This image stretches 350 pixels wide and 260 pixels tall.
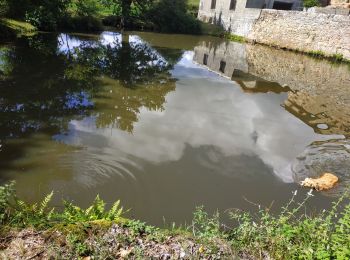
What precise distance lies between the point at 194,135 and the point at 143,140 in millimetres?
1264

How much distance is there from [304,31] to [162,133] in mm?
19858

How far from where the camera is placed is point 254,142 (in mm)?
7746

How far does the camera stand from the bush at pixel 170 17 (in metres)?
29.6

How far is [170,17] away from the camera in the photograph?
29.9m

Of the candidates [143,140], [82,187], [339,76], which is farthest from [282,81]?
[82,187]

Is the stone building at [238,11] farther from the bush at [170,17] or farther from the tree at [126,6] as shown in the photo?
the tree at [126,6]

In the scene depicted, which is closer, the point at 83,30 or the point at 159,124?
the point at 159,124

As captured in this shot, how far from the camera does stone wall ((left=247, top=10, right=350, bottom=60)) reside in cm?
2147

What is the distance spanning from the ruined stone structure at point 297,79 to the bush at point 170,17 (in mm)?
9015

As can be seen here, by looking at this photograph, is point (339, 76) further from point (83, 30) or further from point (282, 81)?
point (83, 30)

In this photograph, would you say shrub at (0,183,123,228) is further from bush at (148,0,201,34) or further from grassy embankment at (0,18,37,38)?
bush at (148,0,201,34)

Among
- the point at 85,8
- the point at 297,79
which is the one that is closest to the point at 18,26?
the point at 85,8

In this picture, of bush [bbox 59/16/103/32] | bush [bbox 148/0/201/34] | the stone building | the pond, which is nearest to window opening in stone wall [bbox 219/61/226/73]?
the pond

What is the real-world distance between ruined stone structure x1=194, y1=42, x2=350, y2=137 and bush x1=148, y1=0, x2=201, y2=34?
9.02m
